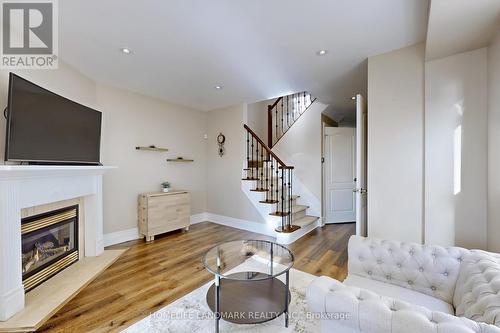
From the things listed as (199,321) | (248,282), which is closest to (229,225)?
(248,282)

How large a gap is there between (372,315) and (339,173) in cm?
451

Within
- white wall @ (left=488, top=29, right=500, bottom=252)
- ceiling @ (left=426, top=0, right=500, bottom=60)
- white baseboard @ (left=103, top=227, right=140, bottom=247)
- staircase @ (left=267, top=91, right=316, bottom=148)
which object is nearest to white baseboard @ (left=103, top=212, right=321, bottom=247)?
white baseboard @ (left=103, top=227, right=140, bottom=247)

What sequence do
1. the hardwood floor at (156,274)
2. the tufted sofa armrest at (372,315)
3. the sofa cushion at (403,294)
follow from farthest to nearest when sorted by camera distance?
the hardwood floor at (156,274), the sofa cushion at (403,294), the tufted sofa armrest at (372,315)

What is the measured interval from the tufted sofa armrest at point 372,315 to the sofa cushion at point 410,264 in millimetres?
762

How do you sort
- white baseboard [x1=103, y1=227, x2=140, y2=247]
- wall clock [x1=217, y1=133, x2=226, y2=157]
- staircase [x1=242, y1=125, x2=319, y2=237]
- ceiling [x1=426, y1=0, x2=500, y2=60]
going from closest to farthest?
1. ceiling [x1=426, y1=0, x2=500, y2=60]
2. white baseboard [x1=103, y1=227, x2=140, y2=247]
3. staircase [x1=242, y1=125, x2=319, y2=237]
4. wall clock [x1=217, y1=133, x2=226, y2=157]

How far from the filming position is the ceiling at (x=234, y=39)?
1849 millimetres

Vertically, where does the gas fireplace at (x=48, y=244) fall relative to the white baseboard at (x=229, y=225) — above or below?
above

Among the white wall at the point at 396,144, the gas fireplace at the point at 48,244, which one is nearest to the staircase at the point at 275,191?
the white wall at the point at 396,144

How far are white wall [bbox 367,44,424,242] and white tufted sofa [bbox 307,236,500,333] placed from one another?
858mm

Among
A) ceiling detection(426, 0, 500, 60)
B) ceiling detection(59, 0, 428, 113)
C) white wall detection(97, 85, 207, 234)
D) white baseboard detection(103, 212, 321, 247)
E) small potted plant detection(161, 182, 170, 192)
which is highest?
ceiling detection(59, 0, 428, 113)

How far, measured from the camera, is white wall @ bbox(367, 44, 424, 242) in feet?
7.73

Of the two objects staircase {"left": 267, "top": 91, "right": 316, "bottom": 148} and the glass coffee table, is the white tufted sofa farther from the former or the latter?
staircase {"left": 267, "top": 91, "right": 316, "bottom": 148}

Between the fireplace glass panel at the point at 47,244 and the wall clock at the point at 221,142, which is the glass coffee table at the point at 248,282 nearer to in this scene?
the fireplace glass panel at the point at 47,244

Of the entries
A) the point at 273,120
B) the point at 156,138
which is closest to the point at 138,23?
the point at 156,138
